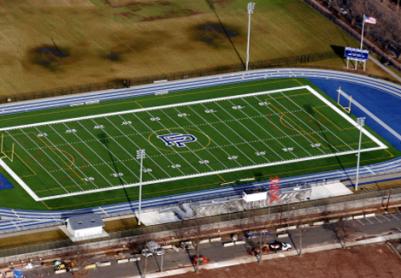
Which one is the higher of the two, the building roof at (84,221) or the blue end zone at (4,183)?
the building roof at (84,221)

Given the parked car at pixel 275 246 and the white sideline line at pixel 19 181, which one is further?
the white sideline line at pixel 19 181

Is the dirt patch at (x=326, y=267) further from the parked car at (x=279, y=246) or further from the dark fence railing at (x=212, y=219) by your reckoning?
the dark fence railing at (x=212, y=219)

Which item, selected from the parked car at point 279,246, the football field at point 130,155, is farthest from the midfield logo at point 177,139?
the parked car at point 279,246

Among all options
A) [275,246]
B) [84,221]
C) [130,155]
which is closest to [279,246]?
[275,246]

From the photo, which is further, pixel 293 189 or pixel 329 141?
pixel 329 141

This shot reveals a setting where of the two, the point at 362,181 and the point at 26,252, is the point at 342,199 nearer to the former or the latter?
the point at 362,181

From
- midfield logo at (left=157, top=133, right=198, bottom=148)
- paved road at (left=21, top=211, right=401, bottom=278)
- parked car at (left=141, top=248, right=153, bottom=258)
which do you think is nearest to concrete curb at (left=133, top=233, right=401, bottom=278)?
paved road at (left=21, top=211, right=401, bottom=278)

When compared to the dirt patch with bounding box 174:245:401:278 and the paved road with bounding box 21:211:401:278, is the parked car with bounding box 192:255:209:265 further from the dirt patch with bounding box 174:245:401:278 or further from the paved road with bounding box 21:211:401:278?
the dirt patch with bounding box 174:245:401:278

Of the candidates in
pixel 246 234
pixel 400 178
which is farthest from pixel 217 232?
pixel 400 178
